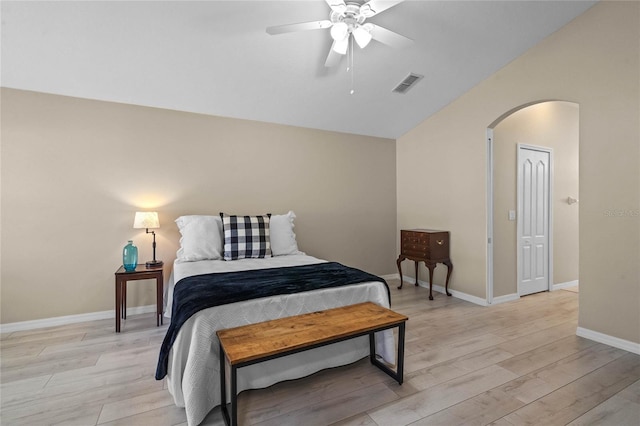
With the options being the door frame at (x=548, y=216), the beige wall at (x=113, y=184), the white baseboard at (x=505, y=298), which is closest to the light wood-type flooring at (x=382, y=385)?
the beige wall at (x=113, y=184)

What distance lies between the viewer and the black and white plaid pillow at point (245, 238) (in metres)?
3.14

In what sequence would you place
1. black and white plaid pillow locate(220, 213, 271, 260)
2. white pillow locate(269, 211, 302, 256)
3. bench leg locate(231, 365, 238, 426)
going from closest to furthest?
1. bench leg locate(231, 365, 238, 426)
2. black and white plaid pillow locate(220, 213, 271, 260)
3. white pillow locate(269, 211, 302, 256)

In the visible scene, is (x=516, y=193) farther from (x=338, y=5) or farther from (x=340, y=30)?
(x=338, y=5)

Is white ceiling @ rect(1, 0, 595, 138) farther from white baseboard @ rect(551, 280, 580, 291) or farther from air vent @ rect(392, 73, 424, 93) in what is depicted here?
white baseboard @ rect(551, 280, 580, 291)

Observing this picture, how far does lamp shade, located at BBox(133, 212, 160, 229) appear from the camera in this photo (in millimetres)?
3029

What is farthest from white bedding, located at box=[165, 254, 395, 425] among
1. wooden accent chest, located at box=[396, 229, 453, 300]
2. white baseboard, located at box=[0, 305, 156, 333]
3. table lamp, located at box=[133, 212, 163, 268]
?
wooden accent chest, located at box=[396, 229, 453, 300]

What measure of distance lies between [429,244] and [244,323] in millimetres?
2841

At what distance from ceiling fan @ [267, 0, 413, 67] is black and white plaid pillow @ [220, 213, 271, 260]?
6.34ft

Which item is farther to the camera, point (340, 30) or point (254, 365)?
point (340, 30)

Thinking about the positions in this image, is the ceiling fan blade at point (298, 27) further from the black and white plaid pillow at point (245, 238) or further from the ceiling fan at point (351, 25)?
the black and white plaid pillow at point (245, 238)

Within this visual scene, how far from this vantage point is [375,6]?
200cm

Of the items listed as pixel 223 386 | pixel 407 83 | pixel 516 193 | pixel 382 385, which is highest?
pixel 407 83

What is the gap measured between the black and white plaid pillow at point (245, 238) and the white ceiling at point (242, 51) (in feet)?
4.83

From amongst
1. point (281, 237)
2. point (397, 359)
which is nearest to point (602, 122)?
point (397, 359)
